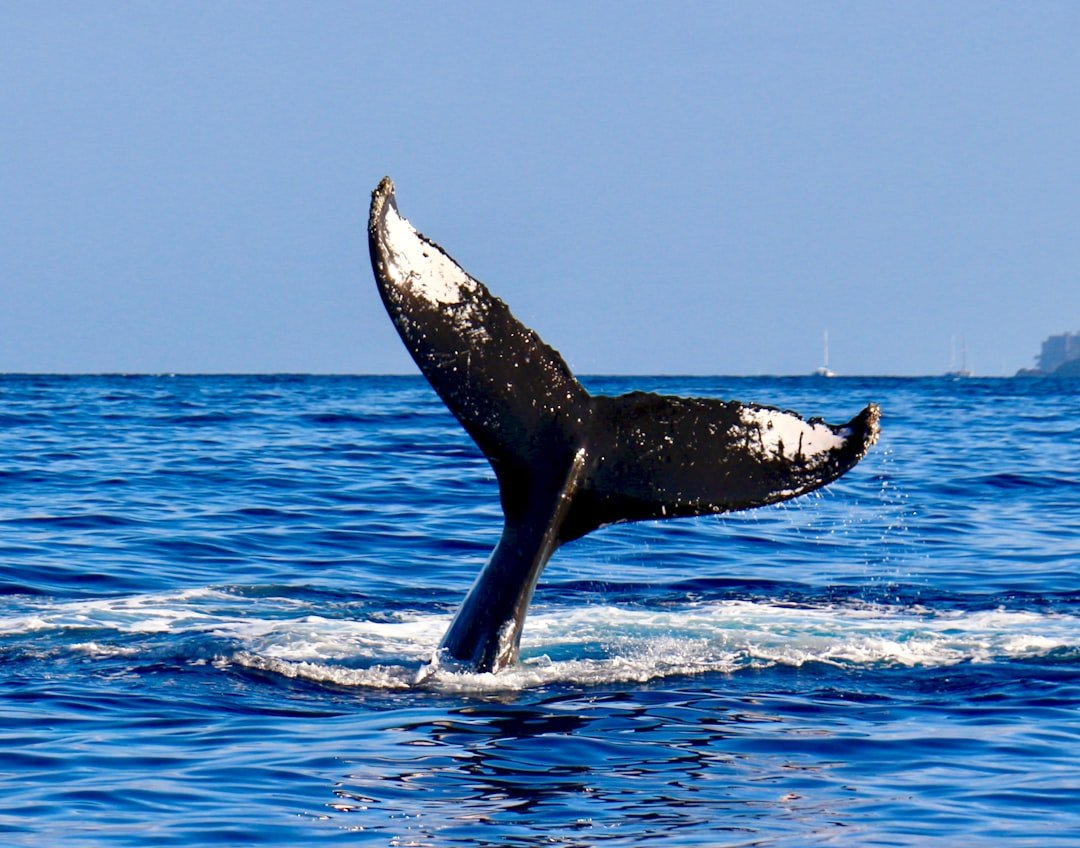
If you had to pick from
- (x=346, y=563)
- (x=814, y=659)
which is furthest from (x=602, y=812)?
(x=346, y=563)

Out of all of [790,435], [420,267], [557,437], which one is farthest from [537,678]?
[420,267]

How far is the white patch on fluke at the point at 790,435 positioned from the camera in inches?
299

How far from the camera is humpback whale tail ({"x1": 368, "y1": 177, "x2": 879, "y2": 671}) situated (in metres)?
7.46

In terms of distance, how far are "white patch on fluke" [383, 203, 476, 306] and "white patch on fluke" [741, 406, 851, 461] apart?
4.70 feet

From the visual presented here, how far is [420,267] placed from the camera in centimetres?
738

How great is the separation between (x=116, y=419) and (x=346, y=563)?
17.3 m

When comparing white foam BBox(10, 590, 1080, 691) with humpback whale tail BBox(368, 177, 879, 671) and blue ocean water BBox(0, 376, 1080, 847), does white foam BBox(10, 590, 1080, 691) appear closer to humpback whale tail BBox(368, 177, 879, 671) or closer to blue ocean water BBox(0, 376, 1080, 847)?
blue ocean water BBox(0, 376, 1080, 847)

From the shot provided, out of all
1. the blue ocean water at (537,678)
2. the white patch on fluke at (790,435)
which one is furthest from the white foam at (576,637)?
the white patch on fluke at (790,435)

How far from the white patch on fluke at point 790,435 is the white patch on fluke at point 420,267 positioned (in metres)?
1.43

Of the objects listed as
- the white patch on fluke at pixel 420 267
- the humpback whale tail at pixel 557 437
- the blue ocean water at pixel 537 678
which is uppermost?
the white patch on fluke at pixel 420 267

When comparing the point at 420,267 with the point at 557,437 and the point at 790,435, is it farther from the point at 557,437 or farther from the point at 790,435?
the point at 790,435

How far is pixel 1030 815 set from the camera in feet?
20.5

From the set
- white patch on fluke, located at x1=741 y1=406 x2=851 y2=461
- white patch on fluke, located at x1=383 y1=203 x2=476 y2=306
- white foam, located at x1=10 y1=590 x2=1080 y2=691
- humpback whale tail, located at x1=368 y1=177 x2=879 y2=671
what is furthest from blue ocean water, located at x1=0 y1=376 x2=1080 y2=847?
white patch on fluke, located at x1=383 y1=203 x2=476 y2=306

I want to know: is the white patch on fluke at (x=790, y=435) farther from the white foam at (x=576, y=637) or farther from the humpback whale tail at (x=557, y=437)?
the white foam at (x=576, y=637)
